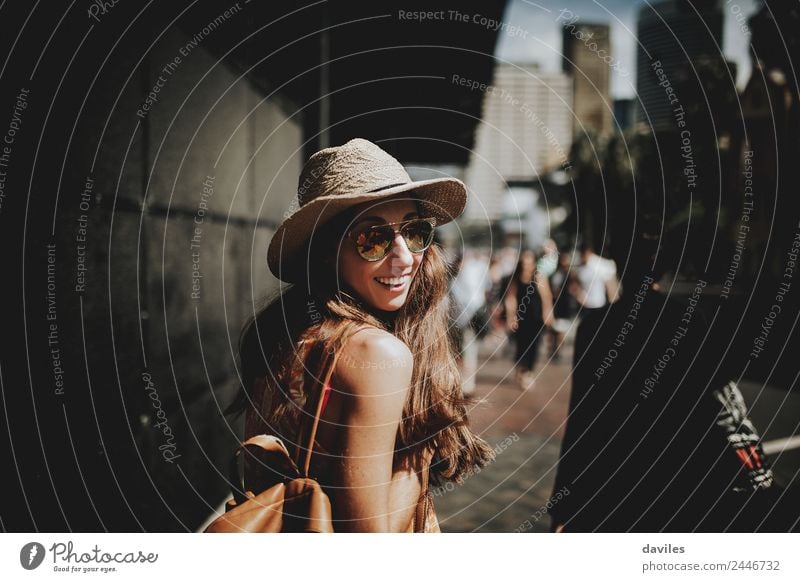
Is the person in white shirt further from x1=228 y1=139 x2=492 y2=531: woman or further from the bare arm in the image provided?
the bare arm

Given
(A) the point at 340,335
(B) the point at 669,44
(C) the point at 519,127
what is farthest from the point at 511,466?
(A) the point at 340,335

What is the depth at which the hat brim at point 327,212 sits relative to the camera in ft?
4.79

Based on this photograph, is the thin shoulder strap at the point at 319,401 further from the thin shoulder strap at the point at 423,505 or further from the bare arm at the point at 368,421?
the thin shoulder strap at the point at 423,505

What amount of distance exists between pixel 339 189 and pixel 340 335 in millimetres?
352

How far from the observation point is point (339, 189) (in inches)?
58.2

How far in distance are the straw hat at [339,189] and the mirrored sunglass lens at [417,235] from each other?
0.19ft

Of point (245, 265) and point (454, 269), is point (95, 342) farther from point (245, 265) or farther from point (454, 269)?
point (245, 265)

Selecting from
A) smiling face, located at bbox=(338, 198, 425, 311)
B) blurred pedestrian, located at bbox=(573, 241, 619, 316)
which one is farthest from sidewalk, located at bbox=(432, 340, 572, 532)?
blurred pedestrian, located at bbox=(573, 241, 619, 316)

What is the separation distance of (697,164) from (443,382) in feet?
8.33

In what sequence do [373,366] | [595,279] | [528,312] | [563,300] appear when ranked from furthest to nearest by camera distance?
[563,300], [595,279], [528,312], [373,366]

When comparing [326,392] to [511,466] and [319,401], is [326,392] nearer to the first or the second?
[319,401]

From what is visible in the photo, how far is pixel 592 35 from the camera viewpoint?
8.32 feet

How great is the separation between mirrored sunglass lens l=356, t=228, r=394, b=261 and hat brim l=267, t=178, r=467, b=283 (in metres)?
0.08

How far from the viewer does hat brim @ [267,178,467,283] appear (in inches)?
57.5
